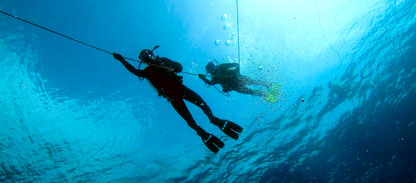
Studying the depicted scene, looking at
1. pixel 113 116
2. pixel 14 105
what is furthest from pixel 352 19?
pixel 14 105

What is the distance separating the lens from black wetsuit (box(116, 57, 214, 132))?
6.49 meters

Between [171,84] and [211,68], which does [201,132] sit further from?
[211,68]

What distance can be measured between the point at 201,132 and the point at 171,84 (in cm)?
172

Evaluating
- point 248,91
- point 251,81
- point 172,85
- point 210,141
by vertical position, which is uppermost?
point 251,81

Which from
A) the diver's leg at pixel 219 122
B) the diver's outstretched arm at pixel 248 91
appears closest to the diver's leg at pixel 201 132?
the diver's leg at pixel 219 122

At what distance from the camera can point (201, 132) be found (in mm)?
6477

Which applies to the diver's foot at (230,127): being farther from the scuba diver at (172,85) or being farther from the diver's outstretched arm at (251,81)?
the diver's outstretched arm at (251,81)

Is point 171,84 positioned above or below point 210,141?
above

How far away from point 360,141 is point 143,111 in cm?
2162

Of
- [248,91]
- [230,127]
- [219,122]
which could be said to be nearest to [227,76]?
[248,91]

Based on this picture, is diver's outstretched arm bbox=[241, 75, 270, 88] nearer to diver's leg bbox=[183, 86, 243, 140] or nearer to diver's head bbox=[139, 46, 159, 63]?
diver's leg bbox=[183, 86, 243, 140]

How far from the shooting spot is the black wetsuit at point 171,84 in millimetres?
6492

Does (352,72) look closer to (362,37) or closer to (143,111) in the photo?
(362,37)

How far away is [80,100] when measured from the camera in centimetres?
1242
